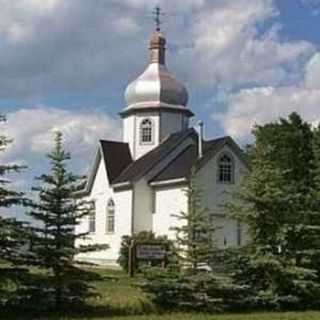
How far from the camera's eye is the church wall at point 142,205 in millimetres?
41656

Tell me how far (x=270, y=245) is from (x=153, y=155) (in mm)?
22395

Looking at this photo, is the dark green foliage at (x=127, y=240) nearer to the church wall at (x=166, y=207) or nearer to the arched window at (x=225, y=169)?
the church wall at (x=166, y=207)

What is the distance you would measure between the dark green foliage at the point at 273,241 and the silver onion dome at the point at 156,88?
23333 millimetres

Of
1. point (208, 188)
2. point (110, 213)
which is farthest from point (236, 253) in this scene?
point (110, 213)

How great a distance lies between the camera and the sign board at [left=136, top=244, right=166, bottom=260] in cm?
2567

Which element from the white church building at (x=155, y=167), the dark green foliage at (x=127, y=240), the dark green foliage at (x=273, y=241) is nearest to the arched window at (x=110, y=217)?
the white church building at (x=155, y=167)

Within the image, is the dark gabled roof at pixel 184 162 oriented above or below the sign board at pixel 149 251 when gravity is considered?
above

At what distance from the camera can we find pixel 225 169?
3966 cm

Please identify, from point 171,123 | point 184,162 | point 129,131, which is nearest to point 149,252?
point 184,162

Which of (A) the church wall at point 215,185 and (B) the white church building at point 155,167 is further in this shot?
(B) the white church building at point 155,167

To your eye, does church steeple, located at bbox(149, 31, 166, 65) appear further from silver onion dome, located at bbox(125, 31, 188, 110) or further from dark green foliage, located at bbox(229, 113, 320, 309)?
dark green foliage, located at bbox(229, 113, 320, 309)

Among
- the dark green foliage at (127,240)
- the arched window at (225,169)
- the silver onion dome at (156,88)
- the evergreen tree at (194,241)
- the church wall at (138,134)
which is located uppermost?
the silver onion dome at (156,88)

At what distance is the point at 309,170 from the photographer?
27.2 metres

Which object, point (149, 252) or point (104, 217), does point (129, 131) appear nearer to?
point (104, 217)
